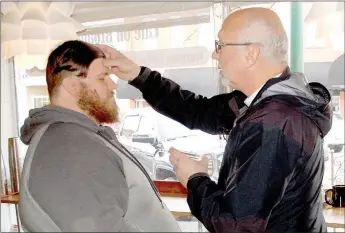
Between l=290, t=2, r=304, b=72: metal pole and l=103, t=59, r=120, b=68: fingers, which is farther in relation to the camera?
l=290, t=2, r=304, b=72: metal pole

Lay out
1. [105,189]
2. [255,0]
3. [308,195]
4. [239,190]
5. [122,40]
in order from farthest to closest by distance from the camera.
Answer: [122,40]
[255,0]
[308,195]
[239,190]
[105,189]

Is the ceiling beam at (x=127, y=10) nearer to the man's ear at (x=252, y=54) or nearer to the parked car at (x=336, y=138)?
the parked car at (x=336, y=138)

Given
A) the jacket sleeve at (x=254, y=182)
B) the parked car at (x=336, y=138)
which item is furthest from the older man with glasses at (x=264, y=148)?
the parked car at (x=336, y=138)

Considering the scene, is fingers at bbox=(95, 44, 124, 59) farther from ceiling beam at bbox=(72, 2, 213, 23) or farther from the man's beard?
ceiling beam at bbox=(72, 2, 213, 23)

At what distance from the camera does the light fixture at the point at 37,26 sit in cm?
191

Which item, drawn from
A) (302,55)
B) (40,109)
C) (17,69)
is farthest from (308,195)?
(17,69)

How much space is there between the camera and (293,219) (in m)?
0.93

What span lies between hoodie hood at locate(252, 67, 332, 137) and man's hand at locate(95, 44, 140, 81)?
0.45 metres

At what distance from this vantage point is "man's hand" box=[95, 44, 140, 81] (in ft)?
3.84

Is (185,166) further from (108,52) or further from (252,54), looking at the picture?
(108,52)

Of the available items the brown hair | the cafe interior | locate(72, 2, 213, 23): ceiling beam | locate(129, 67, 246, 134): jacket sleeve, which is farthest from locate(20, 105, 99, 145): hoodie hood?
locate(72, 2, 213, 23): ceiling beam

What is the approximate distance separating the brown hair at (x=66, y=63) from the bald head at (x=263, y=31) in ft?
1.24

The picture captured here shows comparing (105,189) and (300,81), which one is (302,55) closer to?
(300,81)

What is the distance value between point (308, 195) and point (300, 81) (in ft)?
0.89
